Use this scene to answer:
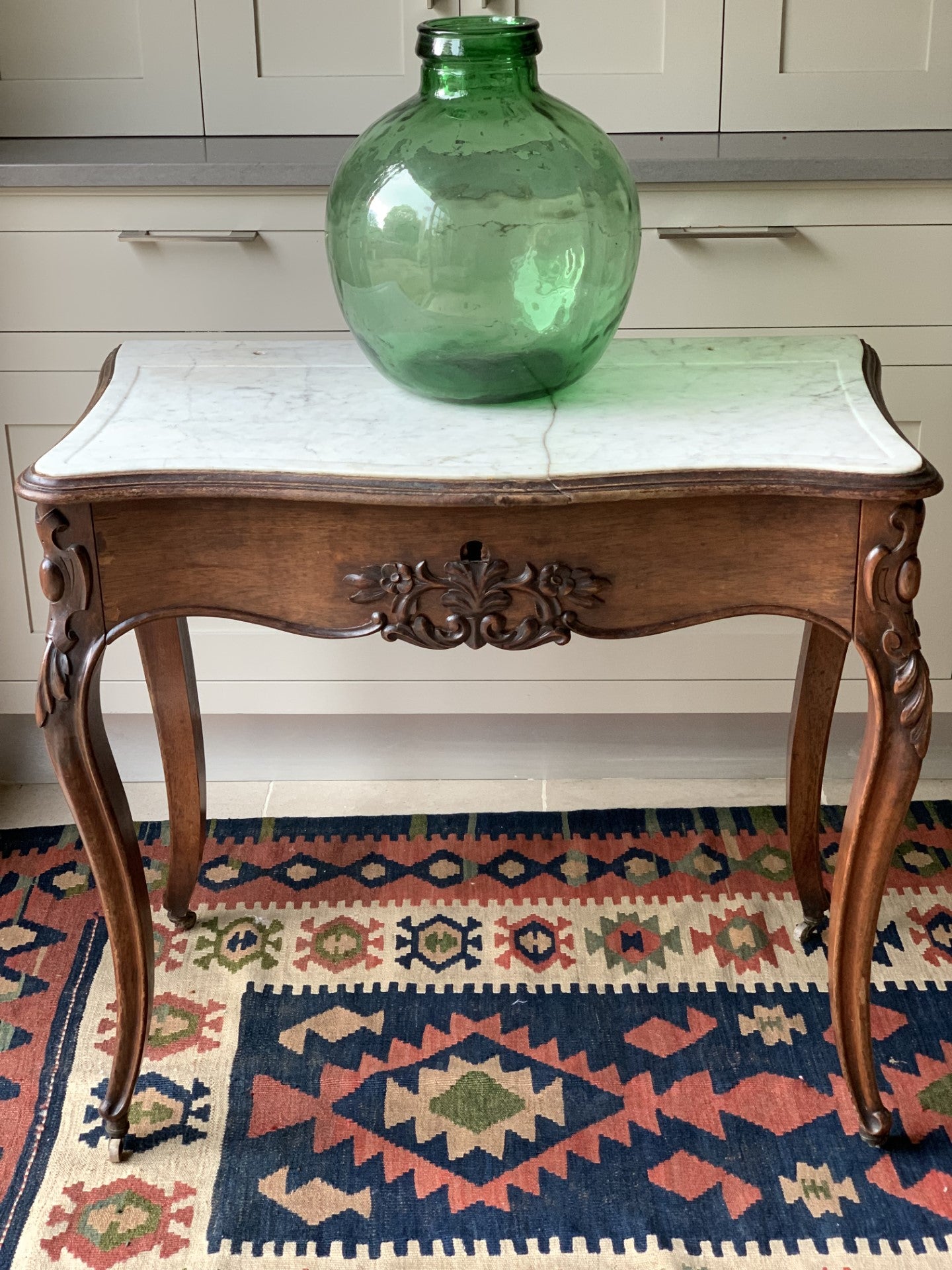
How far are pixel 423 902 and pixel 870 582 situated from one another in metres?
0.85

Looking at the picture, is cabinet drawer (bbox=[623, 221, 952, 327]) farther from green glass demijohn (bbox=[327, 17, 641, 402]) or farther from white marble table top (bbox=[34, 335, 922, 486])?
green glass demijohn (bbox=[327, 17, 641, 402])

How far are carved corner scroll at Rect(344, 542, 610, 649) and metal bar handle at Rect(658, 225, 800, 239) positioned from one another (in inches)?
29.5

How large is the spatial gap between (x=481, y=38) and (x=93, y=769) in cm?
74

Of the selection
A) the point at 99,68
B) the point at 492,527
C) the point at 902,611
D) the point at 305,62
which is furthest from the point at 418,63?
the point at 902,611

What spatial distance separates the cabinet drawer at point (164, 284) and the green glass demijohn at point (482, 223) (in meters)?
0.59

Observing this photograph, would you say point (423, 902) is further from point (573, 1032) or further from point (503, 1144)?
point (503, 1144)

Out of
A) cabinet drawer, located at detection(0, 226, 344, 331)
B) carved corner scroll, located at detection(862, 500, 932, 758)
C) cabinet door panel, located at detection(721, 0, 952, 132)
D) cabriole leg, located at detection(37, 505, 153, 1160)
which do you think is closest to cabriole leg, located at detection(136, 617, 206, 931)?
cabriole leg, located at detection(37, 505, 153, 1160)

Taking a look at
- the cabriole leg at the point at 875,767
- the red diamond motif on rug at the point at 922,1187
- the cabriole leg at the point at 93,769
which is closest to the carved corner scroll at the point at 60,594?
the cabriole leg at the point at 93,769

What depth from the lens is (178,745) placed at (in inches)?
60.6

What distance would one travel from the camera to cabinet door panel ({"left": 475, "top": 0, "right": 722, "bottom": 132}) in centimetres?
184

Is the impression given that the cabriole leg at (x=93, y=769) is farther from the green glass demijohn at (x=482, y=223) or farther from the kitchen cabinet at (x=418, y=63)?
the kitchen cabinet at (x=418, y=63)

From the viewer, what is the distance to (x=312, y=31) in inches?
73.5

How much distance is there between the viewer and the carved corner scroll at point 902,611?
104 centimetres

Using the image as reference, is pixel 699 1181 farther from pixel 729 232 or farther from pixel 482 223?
pixel 729 232
